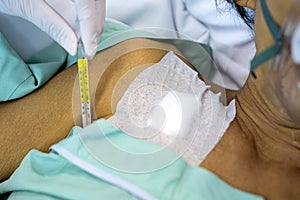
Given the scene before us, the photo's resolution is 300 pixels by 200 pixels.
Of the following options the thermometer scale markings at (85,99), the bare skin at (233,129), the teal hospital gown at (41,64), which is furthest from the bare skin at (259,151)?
the thermometer scale markings at (85,99)

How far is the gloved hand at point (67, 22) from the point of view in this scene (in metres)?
1.06

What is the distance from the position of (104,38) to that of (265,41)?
55 cm

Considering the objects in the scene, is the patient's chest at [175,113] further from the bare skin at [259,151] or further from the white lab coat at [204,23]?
the white lab coat at [204,23]

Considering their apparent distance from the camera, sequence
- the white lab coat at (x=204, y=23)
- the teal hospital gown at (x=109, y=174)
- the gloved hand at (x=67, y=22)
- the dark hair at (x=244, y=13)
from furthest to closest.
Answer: the white lab coat at (x=204, y=23)
the dark hair at (x=244, y=13)
the gloved hand at (x=67, y=22)
the teal hospital gown at (x=109, y=174)

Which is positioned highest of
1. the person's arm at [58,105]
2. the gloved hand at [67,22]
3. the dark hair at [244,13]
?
the gloved hand at [67,22]

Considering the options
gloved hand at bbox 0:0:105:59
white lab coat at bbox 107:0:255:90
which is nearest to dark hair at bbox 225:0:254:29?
white lab coat at bbox 107:0:255:90

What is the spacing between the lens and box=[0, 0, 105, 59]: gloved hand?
3.47 ft

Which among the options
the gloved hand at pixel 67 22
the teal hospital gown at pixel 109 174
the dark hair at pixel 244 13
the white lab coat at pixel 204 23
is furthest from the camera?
the white lab coat at pixel 204 23

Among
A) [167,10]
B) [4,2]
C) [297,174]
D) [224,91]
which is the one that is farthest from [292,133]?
[4,2]

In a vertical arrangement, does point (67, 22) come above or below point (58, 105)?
above

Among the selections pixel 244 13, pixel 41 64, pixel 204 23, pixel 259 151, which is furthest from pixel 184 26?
pixel 259 151

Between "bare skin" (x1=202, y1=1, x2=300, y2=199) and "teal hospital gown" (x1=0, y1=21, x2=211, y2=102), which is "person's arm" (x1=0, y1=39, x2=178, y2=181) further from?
A: "bare skin" (x1=202, y1=1, x2=300, y2=199)

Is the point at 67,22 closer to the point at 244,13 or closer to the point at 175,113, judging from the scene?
the point at 175,113

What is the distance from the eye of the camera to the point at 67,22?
1.12 meters
